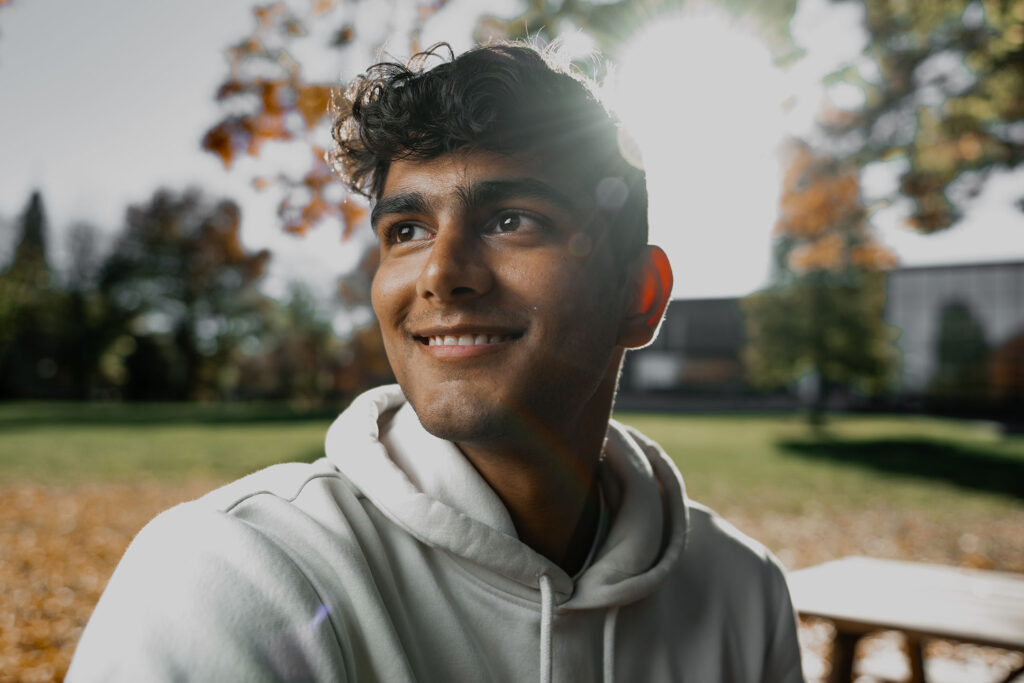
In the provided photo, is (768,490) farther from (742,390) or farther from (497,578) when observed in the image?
(742,390)

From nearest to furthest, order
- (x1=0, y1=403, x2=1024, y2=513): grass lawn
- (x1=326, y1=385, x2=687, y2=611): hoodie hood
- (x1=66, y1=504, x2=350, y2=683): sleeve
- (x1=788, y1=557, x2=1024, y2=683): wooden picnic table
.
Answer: (x1=66, y1=504, x2=350, y2=683): sleeve → (x1=326, y1=385, x2=687, y2=611): hoodie hood → (x1=788, y1=557, x2=1024, y2=683): wooden picnic table → (x1=0, y1=403, x2=1024, y2=513): grass lawn

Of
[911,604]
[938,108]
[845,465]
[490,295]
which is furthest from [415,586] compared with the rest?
[845,465]

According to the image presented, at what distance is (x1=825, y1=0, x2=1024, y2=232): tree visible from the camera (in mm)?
7332

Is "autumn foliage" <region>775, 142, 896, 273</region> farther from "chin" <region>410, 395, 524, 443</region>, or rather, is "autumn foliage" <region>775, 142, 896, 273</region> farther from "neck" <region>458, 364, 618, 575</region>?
"chin" <region>410, 395, 524, 443</region>

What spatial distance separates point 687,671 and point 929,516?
15370 mm

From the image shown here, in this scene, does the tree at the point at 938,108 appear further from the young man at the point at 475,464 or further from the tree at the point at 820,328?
the tree at the point at 820,328

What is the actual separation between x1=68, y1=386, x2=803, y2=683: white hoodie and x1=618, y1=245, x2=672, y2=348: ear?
1.01 feet

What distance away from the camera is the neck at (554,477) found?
58.5 inches

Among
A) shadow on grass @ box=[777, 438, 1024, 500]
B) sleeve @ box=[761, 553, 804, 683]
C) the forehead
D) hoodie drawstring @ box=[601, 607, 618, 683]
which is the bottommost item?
shadow on grass @ box=[777, 438, 1024, 500]

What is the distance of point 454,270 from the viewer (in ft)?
4.56

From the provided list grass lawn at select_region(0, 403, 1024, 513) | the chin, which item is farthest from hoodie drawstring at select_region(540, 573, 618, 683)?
grass lawn at select_region(0, 403, 1024, 513)

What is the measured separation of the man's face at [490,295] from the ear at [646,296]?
6.5 inches

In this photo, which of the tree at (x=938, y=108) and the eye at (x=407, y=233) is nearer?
the eye at (x=407, y=233)

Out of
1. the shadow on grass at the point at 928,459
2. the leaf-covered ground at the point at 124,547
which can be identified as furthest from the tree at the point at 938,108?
the shadow on grass at the point at 928,459
